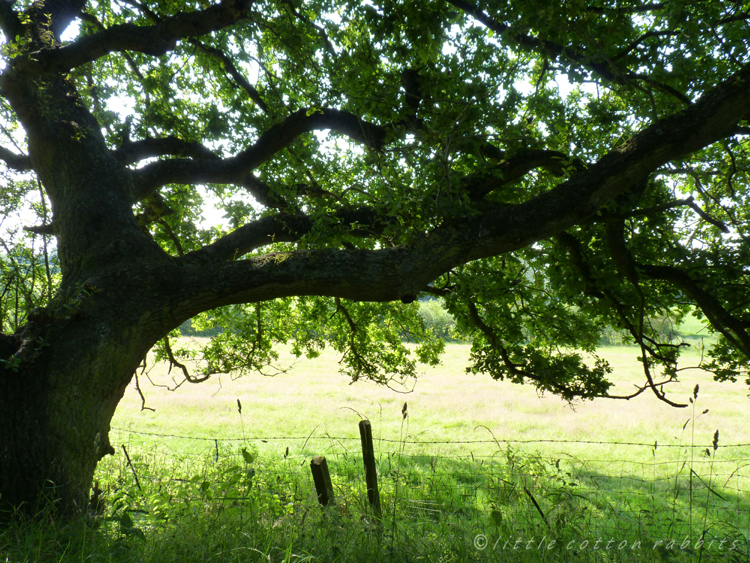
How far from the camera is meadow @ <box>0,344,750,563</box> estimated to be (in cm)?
278

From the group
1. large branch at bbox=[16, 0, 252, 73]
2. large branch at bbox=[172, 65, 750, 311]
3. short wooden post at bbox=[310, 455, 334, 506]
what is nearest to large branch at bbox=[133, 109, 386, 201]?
large branch at bbox=[16, 0, 252, 73]

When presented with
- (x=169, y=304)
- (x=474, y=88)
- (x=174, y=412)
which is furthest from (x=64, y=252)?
(x=174, y=412)

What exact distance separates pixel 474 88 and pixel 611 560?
3622 millimetres

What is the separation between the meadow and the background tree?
102 centimetres

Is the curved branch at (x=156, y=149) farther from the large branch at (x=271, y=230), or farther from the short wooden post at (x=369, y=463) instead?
the short wooden post at (x=369, y=463)

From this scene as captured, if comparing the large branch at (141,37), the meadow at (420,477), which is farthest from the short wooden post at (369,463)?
the large branch at (141,37)

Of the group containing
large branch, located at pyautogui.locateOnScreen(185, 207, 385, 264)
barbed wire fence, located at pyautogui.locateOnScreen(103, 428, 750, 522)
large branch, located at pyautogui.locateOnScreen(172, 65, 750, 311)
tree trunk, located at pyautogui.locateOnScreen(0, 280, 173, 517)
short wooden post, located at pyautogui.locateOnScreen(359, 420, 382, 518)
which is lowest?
barbed wire fence, located at pyautogui.locateOnScreen(103, 428, 750, 522)

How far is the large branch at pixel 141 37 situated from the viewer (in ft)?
15.8

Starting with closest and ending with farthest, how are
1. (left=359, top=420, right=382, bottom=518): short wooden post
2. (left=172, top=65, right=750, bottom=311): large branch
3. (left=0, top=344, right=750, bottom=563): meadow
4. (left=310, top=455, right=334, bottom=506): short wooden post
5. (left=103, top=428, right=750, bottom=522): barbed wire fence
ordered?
(left=0, top=344, right=750, bottom=563): meadow
(left=172, top=65, right=750, bottom=311): large branch
(left=310, top=455, right=334, bottom=506): short wooden post
(left=359, top=420, right=382, bottom=518): short wooden post
(left=103, top=428, right=750, bottom=522): barbed wire fence

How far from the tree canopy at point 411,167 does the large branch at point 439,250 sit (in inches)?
0.8

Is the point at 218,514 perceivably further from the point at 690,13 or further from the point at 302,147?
the point at 690,13

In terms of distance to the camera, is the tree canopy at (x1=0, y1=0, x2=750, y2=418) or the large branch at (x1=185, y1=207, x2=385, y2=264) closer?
the tree canopy at (x1=0, y1=0, x2=750, y2=418)

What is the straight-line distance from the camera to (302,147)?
22.6ft

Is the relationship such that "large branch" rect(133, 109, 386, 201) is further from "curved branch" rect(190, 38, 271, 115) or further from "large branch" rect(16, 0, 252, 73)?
"curved branch" rect(190, 38, 271, 115)
